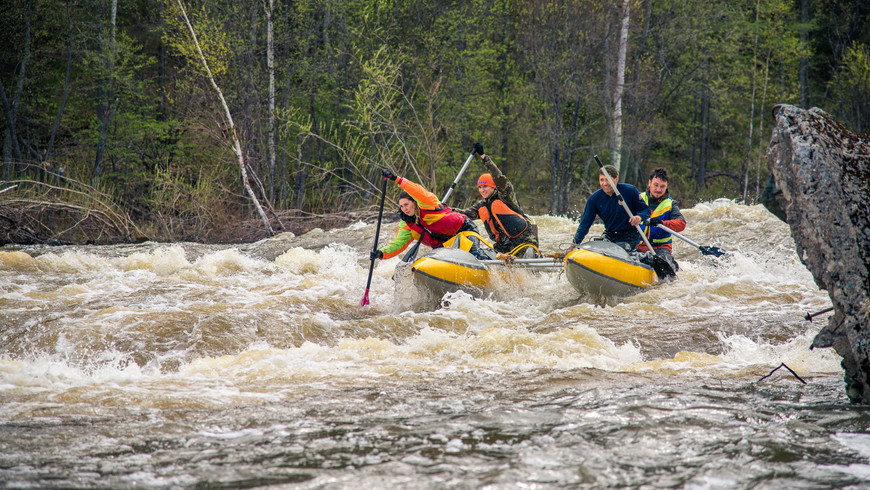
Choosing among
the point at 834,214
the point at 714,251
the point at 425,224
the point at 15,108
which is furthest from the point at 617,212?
the point at 15,108

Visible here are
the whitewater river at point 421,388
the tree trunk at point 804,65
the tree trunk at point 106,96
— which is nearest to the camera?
the whitewater river at point 421,388

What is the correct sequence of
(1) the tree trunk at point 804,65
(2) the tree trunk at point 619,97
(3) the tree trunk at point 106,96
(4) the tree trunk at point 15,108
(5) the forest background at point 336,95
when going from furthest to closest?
(1) the tree trunk at point 804,65
(2) the tree trunk at point 619,97
(3) the tree trunk at point 106,96
(4) the tree trunk at point 15,108
(5) the forest background at point 336,95

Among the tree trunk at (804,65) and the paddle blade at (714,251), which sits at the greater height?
the tree trunk at (804,65)

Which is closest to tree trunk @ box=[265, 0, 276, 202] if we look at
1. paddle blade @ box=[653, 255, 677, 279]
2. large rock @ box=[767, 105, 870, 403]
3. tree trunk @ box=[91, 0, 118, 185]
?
tree trunk @ box=[91, 0, 118, 185]

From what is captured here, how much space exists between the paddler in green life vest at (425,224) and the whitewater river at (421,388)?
1.93 feet

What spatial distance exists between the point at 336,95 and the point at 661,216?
35.1 ft

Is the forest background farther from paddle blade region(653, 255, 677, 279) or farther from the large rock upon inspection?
the large rock

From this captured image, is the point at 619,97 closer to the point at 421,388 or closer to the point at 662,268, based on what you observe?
the point at 662,268

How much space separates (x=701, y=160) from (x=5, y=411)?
65.4 feet

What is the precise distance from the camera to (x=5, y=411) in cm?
309

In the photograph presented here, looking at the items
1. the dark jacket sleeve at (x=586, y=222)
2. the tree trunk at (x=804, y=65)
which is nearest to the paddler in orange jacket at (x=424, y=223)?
the dark jacket sleeve at (x=586, y=222)

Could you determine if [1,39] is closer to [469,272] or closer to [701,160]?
[469,272]

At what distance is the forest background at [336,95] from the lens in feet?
44.4

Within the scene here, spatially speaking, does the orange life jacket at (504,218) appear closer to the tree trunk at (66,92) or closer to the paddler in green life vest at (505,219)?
the paddler in green life vest at (505,219)
